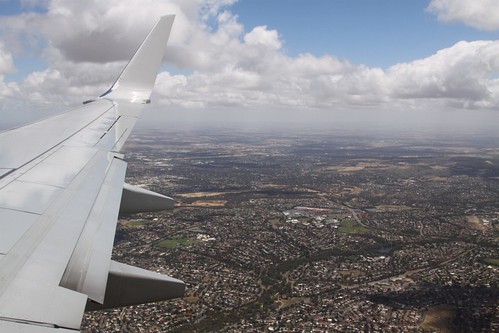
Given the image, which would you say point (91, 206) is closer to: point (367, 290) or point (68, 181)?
point (68, 181)

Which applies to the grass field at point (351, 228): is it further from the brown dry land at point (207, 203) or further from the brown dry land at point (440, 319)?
the brown dry land at point (440, 319)

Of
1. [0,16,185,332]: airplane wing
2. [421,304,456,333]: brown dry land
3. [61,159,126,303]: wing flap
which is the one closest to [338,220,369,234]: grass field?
[421,304,456,333]: brown dry land

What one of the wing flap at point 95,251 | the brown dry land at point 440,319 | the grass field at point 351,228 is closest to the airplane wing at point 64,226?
the wing flap at point 95,251

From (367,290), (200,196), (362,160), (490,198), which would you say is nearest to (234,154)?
(362,160)


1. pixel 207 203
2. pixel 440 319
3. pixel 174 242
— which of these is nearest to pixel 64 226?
pixel 440 319

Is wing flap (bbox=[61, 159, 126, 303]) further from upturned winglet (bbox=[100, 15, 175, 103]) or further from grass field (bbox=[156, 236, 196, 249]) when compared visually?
grass field (bbox=[156, 236, 196, 249])
